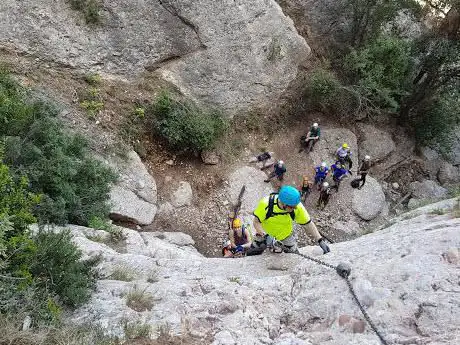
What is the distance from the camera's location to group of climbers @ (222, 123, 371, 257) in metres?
7.55

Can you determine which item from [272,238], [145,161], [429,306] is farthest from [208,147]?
[429,306]

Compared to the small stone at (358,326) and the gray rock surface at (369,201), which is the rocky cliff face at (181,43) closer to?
the gray rock surface at (369,201)

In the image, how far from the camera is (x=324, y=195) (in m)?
16.3

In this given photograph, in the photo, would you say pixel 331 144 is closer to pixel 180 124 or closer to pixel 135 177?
pixel 180 124

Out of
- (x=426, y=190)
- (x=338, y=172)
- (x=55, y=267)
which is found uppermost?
(x=55, y=267)

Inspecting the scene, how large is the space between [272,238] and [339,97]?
37.3 feet

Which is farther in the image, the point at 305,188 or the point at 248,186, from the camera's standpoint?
the point at 305,188

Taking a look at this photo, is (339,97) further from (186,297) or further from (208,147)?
(186,297)

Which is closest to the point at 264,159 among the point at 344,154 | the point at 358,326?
the point at 344,154

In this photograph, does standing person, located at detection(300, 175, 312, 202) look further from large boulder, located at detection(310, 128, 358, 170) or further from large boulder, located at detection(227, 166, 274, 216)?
large boulder, located at detection(310, 128, 358, 170)

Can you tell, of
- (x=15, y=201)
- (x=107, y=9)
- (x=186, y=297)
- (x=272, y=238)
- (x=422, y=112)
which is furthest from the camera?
(x=422, y=112)

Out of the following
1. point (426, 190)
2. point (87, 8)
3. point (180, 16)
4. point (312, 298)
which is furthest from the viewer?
point (426, 190)

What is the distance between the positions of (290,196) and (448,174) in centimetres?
1572

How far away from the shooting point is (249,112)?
17.3 metres
